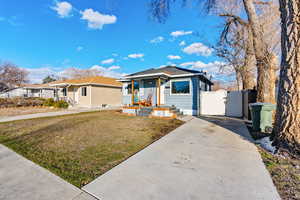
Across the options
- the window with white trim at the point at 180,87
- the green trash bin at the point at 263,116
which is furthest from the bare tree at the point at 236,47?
the green trash bin at the point at 263,116

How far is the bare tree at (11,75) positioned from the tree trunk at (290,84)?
3933 centimetres

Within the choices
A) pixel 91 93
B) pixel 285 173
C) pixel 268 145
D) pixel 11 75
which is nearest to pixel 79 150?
pixel 285 173

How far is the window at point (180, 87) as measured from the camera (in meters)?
9.49

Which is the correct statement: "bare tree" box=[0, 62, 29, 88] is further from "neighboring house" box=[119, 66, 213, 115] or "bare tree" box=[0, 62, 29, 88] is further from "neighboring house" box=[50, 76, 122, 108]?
"neighboring house" box=[119, 66, 213, 115]

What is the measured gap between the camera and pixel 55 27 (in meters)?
14.5

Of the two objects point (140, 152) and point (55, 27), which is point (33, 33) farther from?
point (140, 152)

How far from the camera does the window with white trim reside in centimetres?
948

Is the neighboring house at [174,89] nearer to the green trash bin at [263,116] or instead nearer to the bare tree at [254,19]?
the bare tree at [254,19]

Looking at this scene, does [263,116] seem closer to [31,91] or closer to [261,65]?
[261,65]

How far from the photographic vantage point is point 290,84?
317 cm

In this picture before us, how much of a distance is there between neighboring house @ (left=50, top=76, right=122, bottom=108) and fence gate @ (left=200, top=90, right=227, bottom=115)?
10089mm

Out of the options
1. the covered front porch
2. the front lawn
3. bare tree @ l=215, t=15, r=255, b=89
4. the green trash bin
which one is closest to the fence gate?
bare tree @ l=215, t=15, r=255, b=89

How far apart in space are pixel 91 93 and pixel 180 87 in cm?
1047

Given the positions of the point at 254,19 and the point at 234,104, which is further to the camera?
the point at 234,104
